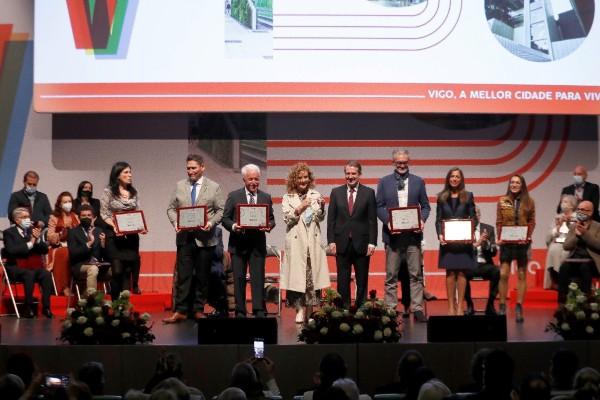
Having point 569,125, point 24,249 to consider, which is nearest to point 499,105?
point 569,125

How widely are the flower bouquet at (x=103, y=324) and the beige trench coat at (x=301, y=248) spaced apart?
1772 millimetres

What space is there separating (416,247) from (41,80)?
4811 mm

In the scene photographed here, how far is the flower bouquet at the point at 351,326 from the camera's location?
8406mm

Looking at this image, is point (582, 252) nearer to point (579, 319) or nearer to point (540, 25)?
point (579, 319)

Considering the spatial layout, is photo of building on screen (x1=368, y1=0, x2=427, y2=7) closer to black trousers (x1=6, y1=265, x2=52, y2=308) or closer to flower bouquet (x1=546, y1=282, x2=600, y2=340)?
black trousers (x1=6, y1=265, x2=52, y2=308)

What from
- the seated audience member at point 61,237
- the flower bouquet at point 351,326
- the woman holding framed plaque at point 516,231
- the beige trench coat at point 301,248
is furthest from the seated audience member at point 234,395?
the seated audience member at point 61,237

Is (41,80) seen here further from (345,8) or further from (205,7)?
(345,8)

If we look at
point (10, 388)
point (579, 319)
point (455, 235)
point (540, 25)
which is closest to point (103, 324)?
point (10, 388)

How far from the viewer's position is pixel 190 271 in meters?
10.2

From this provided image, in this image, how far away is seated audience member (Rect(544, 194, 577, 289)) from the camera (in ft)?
37.8

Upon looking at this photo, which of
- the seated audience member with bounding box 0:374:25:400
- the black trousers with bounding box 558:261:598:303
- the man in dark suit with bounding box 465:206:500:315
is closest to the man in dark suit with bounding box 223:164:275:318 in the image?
the man in dark suit with bounding box 465:206:500:315

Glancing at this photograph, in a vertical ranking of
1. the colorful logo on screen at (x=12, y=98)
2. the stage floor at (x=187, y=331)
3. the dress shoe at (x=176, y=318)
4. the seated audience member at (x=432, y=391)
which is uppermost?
the colorful logo on screen at (x=12, y=98)

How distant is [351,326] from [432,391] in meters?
2.61

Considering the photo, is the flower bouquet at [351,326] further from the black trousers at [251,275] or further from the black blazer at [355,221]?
the black blazer at [355,221]
